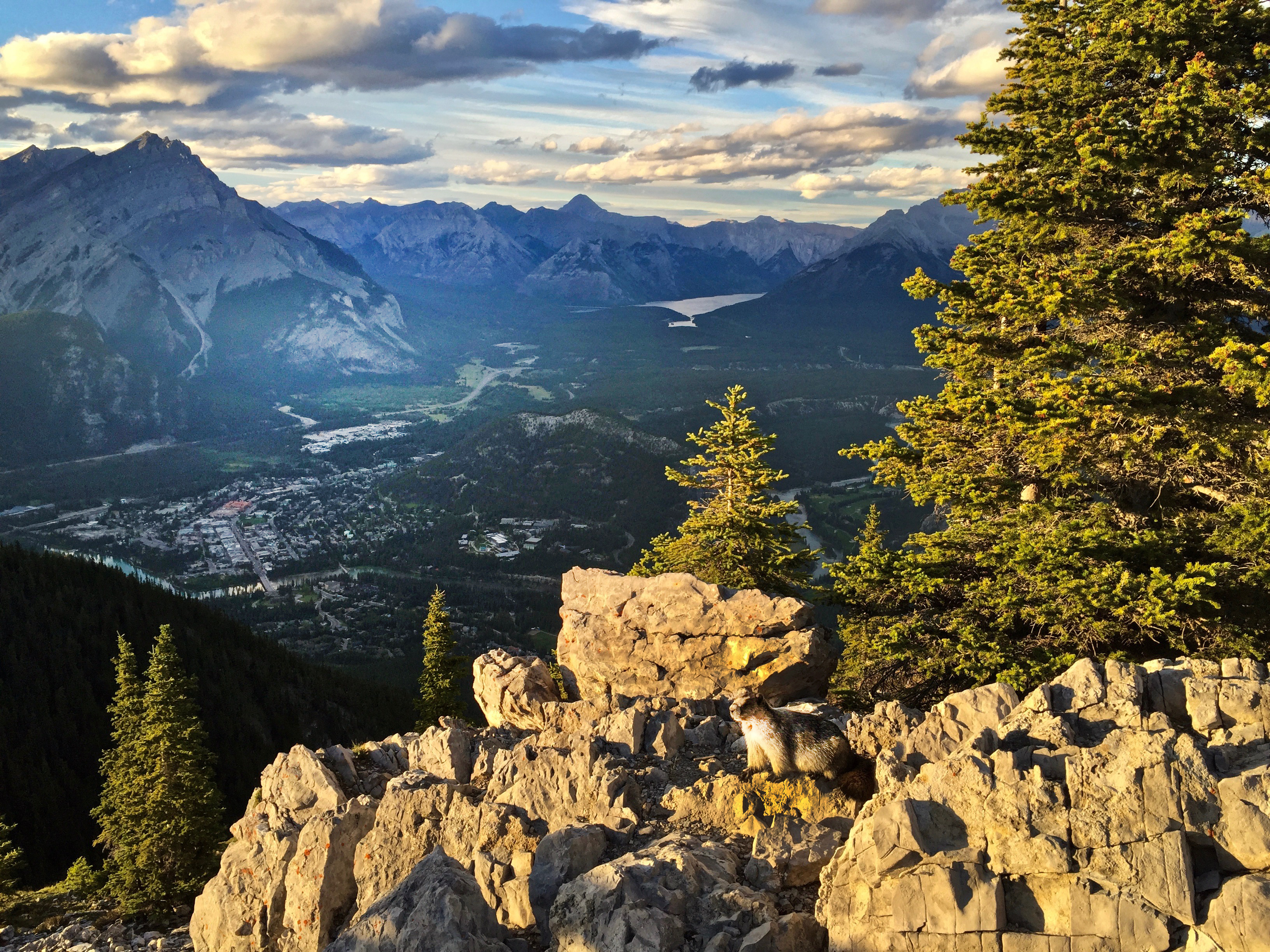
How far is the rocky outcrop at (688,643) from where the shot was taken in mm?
23172

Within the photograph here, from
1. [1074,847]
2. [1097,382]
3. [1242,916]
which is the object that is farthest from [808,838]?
[1097,382]

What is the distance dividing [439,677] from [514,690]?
593 inches

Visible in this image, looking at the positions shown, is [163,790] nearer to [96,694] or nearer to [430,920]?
[430,920]

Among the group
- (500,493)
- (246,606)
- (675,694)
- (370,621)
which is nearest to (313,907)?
(675,694)

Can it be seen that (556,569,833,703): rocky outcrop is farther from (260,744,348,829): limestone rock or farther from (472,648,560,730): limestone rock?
(260,744,348,829): limestone rock

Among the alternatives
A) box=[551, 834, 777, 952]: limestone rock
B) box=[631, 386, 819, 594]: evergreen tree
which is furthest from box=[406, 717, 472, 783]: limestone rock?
box=[631, 386, 819, 594]: evergreen tree

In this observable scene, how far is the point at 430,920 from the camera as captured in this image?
12203mm

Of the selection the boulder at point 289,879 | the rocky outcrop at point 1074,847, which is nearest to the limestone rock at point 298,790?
the boulder at point 289,879

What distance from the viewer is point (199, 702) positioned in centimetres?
7319

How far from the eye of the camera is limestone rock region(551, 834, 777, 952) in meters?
11.7

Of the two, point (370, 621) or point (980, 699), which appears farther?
point (370, 621)

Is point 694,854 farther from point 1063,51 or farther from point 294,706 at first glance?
point 294,706

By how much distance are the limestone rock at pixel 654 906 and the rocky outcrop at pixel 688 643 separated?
359 inches

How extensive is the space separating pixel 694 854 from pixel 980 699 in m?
6.73
